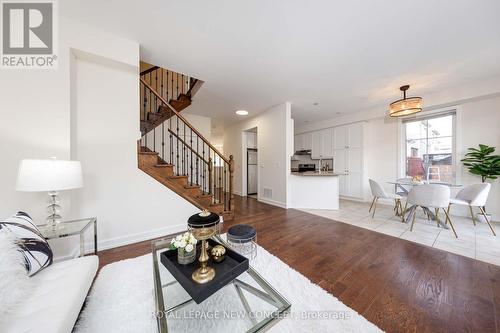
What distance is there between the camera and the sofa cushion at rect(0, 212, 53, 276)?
103 cm

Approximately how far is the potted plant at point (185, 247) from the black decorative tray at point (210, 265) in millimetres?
32

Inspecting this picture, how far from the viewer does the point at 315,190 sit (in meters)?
4.16

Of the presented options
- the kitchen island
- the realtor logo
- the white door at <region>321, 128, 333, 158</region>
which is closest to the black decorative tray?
the realtor logo

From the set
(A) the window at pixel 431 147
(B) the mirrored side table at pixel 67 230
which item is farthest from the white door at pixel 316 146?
(B) the mirrored side table at pixel 67 230

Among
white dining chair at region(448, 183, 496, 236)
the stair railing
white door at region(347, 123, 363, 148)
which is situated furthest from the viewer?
white door at region(347, 123, 363, 148)

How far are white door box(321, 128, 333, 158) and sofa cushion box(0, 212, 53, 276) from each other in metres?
6.05

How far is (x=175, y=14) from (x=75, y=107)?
1.53 m

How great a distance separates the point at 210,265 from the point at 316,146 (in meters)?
5.65

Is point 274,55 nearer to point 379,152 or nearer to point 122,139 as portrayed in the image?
point 122,139

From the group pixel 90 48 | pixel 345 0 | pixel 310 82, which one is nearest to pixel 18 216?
pixel 90 48

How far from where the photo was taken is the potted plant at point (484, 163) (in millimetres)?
2967

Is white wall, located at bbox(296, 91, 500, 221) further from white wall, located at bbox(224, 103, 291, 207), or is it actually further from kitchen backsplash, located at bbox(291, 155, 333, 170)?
white wall, located at bbox(224, 103, 291, 207)

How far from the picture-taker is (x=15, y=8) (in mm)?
1619

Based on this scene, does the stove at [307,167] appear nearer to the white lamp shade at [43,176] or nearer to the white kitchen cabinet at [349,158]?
the white kitchen cabinet at [349,158]
